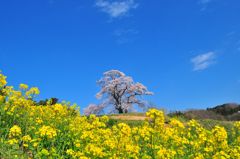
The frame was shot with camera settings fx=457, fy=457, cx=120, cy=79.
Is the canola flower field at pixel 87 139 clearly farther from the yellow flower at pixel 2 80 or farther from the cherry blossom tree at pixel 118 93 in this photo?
the cherry blossom tree at pixel 118 93

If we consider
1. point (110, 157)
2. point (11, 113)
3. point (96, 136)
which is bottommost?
point (110, 157)

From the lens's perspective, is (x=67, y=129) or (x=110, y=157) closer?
(x=110, y=157)

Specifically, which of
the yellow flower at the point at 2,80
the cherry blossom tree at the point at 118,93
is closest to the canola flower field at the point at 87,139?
the yellow flower at the point at 2,80

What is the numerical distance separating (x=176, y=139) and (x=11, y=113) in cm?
505

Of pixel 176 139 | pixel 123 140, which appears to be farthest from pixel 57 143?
pixel 176 139

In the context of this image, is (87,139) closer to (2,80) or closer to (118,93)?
(2,80)

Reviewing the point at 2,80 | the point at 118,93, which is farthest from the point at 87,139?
the point at 118,93

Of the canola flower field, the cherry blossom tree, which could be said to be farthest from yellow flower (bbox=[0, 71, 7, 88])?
the cherry blossom tree

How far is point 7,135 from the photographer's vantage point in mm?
12844

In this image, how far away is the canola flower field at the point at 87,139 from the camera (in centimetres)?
1072

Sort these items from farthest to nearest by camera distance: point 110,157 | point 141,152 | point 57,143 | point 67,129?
point 67,129 → point 57,143 → point 141,152 → point 110,157

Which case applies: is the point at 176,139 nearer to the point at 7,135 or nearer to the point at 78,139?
the point at 78,139

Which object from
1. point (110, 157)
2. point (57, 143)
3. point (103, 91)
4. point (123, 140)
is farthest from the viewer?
point (103, 91)

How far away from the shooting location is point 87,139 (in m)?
11.7
